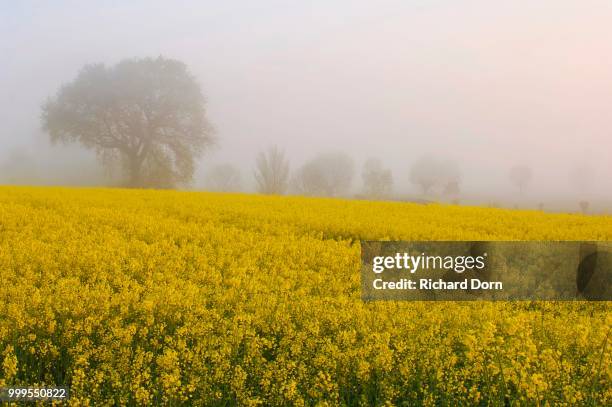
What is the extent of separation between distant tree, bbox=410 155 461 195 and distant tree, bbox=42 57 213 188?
59.6 metres

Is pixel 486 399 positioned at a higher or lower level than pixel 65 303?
lower

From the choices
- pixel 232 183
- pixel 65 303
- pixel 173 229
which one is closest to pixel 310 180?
pixel 232 183

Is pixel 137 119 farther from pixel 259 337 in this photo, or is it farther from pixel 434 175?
pixel 434 175

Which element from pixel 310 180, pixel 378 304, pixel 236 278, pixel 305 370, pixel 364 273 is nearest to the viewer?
pixel 305 370

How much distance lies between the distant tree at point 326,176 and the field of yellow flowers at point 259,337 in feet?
229

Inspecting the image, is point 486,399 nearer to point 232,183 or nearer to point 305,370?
point 305,370

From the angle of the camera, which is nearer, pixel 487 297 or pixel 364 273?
pixel 487 297

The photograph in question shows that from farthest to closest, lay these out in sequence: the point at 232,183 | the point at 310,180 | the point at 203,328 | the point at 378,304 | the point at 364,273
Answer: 1. the point at 232,183
2. the point at 310,180
3. the point at 364,273
4. the point at 378,304
5. the point at 203,328

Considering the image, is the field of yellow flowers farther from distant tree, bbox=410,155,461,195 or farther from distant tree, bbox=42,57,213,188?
distant tree, bbox=410,155,461,195

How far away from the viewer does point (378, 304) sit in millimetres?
6363

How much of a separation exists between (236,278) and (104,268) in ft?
6.78

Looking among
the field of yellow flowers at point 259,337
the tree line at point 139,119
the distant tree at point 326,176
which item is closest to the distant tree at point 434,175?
the distant tree at point 326,176

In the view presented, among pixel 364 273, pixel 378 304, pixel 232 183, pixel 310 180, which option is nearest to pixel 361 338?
pixel 378 304

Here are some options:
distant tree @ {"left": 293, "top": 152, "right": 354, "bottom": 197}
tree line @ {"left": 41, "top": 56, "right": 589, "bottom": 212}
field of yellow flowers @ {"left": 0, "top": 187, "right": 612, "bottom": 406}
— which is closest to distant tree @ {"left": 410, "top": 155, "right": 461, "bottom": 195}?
distant tree @ {"left": 293, "top": 152, "right": 354, "bottom": 197}
